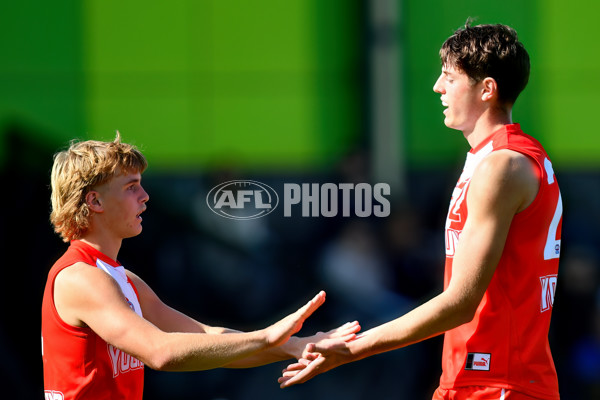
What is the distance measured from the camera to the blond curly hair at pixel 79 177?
9.34ft

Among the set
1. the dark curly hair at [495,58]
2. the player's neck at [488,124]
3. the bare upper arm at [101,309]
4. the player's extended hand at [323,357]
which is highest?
the dark curly hair at [495,58]

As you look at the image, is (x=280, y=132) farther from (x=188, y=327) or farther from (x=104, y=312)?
(x=104, y=312)

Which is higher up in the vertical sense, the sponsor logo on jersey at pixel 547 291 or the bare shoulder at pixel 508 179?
the bare shoulder at pixel 508 179

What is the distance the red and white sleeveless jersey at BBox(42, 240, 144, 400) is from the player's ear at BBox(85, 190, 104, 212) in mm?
140

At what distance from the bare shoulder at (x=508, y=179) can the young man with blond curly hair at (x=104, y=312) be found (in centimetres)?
76

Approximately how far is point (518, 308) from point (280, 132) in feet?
14.3

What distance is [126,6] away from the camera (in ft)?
22.2

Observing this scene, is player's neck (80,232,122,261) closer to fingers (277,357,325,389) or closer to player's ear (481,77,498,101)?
fingers (277,357,325,389)

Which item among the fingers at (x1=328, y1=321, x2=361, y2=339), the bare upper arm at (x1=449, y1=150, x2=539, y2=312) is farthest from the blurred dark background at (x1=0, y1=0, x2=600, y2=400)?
the bare upper arm at (x1=449, y1=150, x2=539, y2=312)

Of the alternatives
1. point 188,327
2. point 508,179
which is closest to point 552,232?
point 508,179

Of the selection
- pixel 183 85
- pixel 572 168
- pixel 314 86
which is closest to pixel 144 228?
pixel 183 85

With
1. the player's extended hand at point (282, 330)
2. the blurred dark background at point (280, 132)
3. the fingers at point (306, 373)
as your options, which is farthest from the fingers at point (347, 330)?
the blurred dark background at point (280, 132)

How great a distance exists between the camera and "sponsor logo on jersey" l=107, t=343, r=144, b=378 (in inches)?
110

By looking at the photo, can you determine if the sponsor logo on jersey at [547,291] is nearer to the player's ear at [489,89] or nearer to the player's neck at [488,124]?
the player's neck at [488,124]
